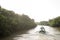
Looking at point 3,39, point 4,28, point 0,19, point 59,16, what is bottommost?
point 3,39

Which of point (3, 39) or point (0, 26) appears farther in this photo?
point (0, 26)

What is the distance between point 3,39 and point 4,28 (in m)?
4.09

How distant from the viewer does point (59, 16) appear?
100m

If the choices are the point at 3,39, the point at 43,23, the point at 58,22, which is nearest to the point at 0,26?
the point at 3,39

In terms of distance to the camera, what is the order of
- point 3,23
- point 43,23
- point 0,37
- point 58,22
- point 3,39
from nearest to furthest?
1. point 3,39
2. point 0,37
3. point 3,23
4. point 58,22
5. point 43,23

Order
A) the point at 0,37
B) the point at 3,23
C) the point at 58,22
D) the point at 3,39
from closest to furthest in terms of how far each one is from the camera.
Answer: the point at 3,39 < the point at 0,37 < the point at 3,23 < the point at 58,22

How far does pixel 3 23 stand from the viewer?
32562mm

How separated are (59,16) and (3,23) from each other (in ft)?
240

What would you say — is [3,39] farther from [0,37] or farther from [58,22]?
[58,22]

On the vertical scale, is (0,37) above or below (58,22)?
below

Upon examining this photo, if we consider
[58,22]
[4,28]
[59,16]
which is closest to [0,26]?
[4,28]

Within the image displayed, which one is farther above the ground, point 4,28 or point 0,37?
point 4,28

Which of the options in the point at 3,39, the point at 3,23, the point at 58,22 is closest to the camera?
the point at 3,39

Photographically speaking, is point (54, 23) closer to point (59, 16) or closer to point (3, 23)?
point (59, 16)
